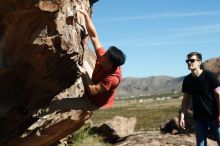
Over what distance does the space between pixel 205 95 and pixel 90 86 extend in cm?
325

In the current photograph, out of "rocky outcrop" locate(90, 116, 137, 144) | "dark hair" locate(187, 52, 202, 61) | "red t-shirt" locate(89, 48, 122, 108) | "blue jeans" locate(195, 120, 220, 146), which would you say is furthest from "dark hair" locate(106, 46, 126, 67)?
"rocky outcrop" locate(90, 116, 137, 144)

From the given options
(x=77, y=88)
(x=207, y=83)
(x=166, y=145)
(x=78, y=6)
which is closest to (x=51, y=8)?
(x=78, y=6)

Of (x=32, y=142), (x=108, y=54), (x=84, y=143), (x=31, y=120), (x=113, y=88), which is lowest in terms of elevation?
(x=84, y=143)

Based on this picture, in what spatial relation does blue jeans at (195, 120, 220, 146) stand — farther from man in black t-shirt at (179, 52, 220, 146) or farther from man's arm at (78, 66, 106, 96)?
man's arm at (78, 66, 106, 96)

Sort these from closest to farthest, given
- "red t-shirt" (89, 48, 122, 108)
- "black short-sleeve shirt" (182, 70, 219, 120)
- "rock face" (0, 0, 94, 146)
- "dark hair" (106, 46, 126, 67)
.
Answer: "rock face" (0, 0, 94, 146)
"dark hair" (106, 46, 126, 67)
"red t-shirt" (89, 48, 122, 108)
"black short-sleeve shirt" (182, 70, 219, 120)

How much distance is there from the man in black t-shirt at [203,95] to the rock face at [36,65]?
106 inches

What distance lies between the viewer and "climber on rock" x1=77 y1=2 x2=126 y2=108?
9242 mm

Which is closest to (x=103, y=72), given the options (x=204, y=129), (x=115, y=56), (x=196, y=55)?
(x=115, y=56)

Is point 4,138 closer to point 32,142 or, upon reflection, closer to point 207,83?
point 32,142

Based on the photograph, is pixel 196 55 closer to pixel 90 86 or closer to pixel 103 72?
pixel 103 72

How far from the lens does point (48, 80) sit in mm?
9375

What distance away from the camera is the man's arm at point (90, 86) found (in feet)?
30.7

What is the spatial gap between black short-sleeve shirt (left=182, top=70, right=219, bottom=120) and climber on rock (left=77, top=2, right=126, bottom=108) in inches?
102

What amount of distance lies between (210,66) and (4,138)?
20730 millimetres
